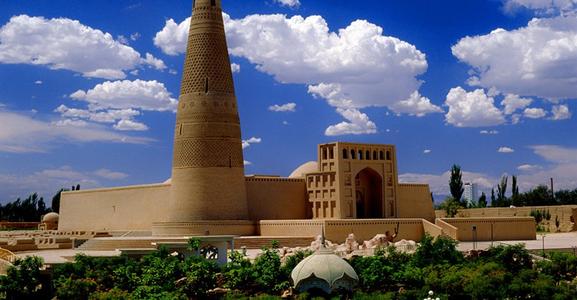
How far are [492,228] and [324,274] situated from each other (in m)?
15.8

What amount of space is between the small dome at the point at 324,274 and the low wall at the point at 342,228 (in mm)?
10056

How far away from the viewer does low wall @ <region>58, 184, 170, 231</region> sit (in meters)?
27.3

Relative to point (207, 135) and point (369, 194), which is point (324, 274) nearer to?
point (207, 135)

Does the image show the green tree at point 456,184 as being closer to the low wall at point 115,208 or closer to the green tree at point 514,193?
the green tree at point 514,193

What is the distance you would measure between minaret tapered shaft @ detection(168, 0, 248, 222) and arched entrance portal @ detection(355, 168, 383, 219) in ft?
16.0

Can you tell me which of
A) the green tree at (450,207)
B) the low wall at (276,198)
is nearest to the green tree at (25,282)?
the low wall at (276,198)

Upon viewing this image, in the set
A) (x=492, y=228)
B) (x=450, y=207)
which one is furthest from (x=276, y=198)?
(x=450, y=207)

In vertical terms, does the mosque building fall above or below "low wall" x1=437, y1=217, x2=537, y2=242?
above

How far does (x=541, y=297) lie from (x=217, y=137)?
14328mm

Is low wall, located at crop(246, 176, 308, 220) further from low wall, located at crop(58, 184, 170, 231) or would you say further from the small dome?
the small dome

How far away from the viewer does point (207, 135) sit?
24812 mm

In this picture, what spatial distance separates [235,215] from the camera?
81.7 ft

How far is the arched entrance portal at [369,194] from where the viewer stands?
27.7 meters

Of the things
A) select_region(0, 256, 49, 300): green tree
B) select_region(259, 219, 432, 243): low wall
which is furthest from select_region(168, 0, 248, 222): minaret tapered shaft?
select_region(0, 256, 49, 300): green tree
